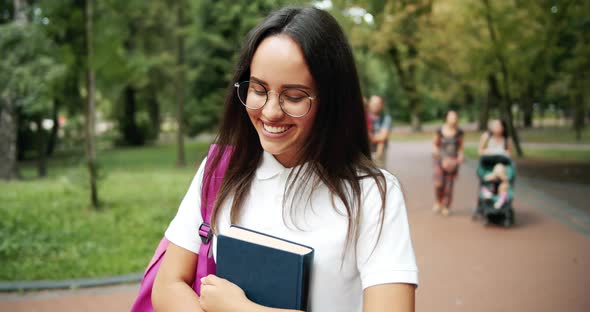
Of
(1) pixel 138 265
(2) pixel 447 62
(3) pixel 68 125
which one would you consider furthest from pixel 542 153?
(3) pixel 68 125

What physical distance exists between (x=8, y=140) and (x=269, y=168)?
53.0 feet

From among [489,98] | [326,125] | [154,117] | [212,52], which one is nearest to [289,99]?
[326,125]

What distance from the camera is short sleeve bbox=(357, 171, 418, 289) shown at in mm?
1363

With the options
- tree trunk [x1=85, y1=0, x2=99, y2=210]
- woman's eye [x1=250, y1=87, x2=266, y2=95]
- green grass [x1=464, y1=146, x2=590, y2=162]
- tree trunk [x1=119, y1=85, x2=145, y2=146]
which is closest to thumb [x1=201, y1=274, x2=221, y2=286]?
woman's eye [x1=250, y1=87, x2=266, y2=95]

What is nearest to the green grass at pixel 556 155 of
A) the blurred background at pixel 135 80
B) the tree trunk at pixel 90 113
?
the blurred background at pixel 135 80

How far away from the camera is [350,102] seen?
1.50 meters

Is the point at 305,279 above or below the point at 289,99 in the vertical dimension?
below

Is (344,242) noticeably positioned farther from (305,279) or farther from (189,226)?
(189,226)

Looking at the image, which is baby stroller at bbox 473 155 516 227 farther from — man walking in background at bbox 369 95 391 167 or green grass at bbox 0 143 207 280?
green grass at bbox 0 143 207 280

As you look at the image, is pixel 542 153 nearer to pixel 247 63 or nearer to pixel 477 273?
pixel 477 273

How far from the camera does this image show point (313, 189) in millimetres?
1494

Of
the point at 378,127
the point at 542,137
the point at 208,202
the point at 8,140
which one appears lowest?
the point at 542,137

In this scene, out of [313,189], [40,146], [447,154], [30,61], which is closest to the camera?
[313,189]

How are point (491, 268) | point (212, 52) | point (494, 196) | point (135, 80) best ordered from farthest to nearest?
point (212, 52)
point (135, 80)
point (494, 196)
point (491, 268)
